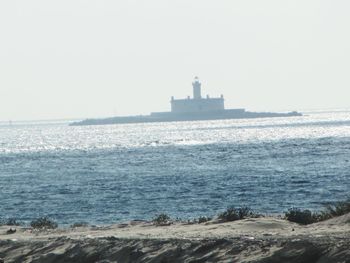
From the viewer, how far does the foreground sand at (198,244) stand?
1291cm

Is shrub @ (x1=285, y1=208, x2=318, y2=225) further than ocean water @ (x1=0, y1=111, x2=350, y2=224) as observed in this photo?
No

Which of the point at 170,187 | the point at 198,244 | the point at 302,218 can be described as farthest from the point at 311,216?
the point at 170,187

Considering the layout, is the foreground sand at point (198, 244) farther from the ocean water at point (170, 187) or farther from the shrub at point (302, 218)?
the ocean water at point (170, 187)

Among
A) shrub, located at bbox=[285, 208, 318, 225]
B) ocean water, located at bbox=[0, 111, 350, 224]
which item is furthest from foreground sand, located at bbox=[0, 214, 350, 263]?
ocean water, located at bbox=[0, 111, 350, 224]

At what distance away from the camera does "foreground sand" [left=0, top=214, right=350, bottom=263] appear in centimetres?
1291

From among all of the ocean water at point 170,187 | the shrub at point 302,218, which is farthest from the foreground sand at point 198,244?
the ocean water at point 170,187

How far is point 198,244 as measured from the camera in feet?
46.6

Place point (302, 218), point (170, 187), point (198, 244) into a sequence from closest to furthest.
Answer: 1. point (198, 244)
2. point (302, 218)
3. point (170, 187)

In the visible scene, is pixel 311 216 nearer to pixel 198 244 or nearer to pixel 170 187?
pixel 198 244

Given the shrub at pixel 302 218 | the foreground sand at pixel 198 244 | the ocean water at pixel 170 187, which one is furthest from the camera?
the ocean water at pixel 170 187

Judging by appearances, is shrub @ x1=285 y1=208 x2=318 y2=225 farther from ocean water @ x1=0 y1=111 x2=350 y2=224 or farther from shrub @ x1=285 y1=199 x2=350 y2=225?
ocean water @ x1=0 y1=111 x2=350 y2=224

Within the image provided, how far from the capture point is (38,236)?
18.2 metres

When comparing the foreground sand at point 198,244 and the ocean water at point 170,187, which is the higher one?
the foreground sand at point 198,244

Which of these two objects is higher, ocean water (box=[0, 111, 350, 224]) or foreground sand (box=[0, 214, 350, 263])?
foreground sand (box=[0, 214, 350, 263])
